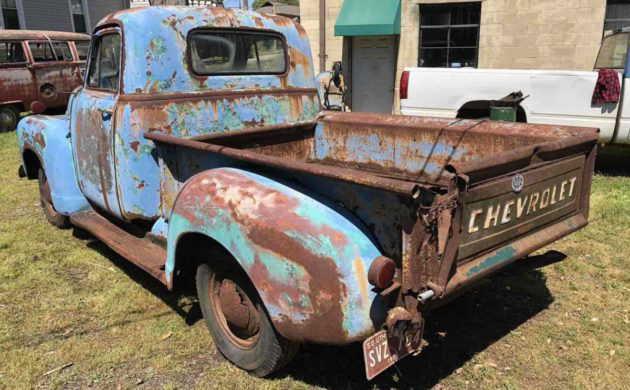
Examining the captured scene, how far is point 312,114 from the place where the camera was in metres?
4.43

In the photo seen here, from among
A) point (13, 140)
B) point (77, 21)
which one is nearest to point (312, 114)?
point (13, 140)

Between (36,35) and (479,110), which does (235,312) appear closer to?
(479,110)

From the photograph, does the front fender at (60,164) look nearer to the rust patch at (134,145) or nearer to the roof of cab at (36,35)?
Answer: the rust patch at (134,145)

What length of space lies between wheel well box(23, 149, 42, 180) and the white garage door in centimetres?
901

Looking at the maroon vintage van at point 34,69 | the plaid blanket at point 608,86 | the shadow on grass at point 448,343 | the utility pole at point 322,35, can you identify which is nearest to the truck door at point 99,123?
the shadow on grass at point 448,343

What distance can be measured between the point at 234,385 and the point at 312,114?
7.70 feet

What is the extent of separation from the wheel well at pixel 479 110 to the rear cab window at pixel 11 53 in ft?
31.9

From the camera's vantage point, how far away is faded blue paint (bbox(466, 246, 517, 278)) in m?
2.48

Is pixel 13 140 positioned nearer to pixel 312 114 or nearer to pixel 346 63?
pixel 346 63

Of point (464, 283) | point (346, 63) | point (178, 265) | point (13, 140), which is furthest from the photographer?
point (346, 63)

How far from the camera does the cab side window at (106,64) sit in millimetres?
3795

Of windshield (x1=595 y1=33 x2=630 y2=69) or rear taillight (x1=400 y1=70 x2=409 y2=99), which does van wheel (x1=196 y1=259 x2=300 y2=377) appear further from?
windshield (x1=595 y1=33 x2=630 y2=69)

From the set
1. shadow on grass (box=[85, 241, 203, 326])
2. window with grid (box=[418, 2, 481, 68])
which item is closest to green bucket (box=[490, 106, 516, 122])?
shadow on grass (box=[85, 241, 203, 326])

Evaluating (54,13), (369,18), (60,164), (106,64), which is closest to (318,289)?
(106,64)
